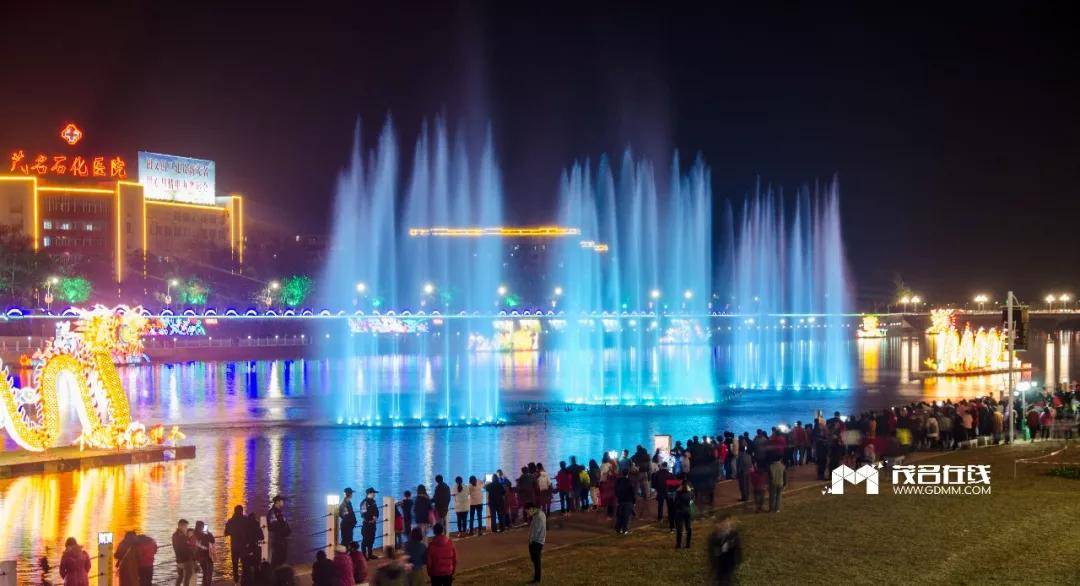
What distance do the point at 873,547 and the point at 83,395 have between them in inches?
842

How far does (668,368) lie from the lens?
71.9 m

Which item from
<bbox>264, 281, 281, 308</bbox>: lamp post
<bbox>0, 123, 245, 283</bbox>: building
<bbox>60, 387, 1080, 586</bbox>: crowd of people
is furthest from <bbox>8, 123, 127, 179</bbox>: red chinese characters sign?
<bbox>60, 387, 1080, 586</bbox>: crowd of people

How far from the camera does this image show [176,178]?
142875 millimetres

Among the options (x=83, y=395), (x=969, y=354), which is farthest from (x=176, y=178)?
(x=83, y=395)

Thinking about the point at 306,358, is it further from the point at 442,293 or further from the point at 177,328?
the point at 442,293

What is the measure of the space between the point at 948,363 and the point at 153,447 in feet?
163

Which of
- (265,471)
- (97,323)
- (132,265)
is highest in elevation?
(132,265)

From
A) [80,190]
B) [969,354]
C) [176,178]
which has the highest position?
[176,178]

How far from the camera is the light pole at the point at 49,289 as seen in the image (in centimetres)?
9838

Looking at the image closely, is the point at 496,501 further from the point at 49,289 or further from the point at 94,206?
the point at 94,206

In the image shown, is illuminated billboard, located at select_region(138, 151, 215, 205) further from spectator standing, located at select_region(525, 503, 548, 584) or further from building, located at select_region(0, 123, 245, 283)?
A: spectator standing, located at select_region(525, 503, 548, 584)

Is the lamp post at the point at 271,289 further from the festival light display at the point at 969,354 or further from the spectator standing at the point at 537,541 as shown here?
the spectator standing at the point at 537,541

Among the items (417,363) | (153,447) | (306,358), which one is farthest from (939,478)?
(306,358)

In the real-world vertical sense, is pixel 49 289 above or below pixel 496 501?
above
